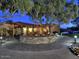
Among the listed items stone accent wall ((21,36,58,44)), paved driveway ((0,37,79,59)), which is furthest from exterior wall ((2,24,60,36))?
paved driveway ((0,37,79,59))

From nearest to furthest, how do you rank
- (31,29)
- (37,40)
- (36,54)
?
1. (36,54)
2. (37,40)
3. (31,29)

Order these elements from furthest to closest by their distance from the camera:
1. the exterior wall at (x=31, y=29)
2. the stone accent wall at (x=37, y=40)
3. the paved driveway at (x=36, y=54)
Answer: the exterior wall at (x=31, y=29) → the stone accent wall at (x=37, y=40) → the paved driveway at (x=36, y=54)

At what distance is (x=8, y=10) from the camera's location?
13.7m

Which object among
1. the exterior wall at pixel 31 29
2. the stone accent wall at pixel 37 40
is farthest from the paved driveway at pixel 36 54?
the exterior wall at pixel 31 29

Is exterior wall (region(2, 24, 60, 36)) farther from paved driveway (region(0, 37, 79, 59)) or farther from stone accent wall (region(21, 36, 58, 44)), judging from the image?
paved driveway (region(0, 37, 79, 59))

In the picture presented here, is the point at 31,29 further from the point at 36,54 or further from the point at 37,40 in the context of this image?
the point at 36,54

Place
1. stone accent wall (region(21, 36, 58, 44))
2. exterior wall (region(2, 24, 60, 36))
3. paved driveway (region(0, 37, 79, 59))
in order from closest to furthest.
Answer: paved driveway (region(0, 37, 79, 59)), stone accent wall (region(21, 36, 58, 44)), exterior wall (region(2, 24, 60, 36))

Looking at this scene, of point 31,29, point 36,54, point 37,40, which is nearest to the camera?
point 36,54

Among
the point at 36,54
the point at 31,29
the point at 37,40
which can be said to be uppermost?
the point at 31,29

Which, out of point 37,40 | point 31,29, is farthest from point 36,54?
point 31,29

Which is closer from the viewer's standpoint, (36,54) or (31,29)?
(36,54)

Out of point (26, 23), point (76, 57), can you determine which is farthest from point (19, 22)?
point (76, 57)

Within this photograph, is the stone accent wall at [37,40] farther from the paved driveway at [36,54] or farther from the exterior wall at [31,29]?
the exterior wall at [31,29]

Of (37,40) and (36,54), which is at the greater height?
(37,40)
